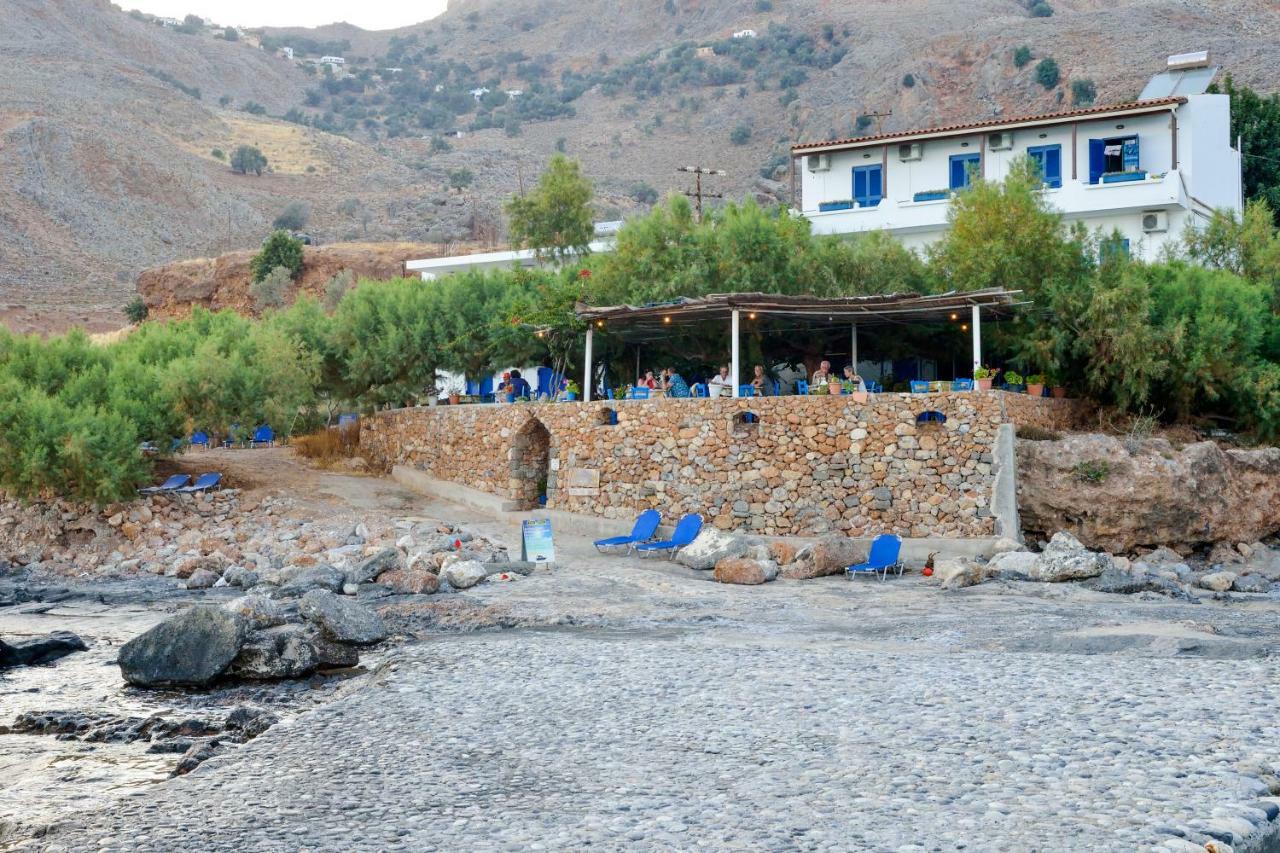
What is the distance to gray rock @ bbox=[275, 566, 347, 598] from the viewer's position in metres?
20.1

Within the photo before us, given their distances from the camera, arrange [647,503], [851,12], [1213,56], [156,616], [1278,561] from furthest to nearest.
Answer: [851,12], [1213,56], [647,503], [1278,561], [156,616]

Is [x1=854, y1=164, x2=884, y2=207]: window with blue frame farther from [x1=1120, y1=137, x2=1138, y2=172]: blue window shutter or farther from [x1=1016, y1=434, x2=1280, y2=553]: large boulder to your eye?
[x1=1016, y1=434, x2=1280, y2=553]: large boulder

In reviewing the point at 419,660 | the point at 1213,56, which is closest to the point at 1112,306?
the point at 419,660

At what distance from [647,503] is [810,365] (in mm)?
6821

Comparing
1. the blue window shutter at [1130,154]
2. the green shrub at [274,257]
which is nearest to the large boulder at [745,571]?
the blue window shutter at [1130,154]

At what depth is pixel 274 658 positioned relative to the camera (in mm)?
14367

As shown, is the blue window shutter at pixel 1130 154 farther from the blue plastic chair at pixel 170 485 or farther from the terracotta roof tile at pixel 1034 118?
the blue plastic chair at pixel 170 485

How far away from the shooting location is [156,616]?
19.5m

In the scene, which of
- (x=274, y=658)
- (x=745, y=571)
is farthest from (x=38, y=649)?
(x=745, y=571)

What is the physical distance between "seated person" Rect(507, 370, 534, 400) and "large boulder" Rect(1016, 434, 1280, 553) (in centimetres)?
Answer: 1267

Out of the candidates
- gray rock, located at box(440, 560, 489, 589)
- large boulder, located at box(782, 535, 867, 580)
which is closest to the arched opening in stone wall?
gray rock, located at box(440, 560, 489, 589)

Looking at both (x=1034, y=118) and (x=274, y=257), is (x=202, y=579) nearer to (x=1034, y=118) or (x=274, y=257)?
(x=1034, y=118)

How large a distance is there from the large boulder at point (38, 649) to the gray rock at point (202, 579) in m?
5.47

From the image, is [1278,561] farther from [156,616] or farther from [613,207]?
[613,207]
